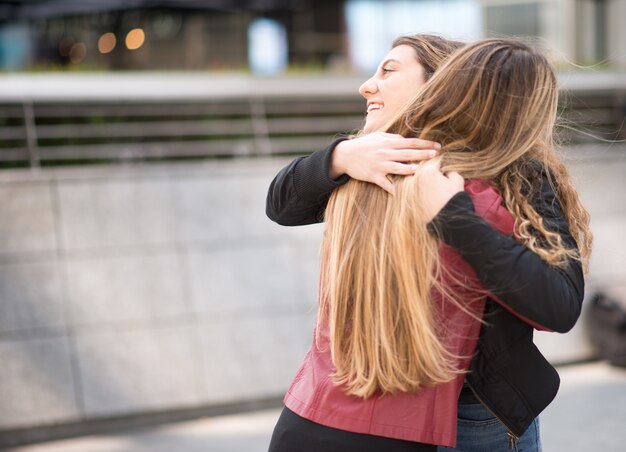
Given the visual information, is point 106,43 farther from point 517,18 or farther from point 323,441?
point 323,441

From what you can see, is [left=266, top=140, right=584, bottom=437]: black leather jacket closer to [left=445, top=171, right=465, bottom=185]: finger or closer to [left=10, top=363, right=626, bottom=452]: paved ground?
[left=445, top=171, right=465, bottom=185]: finger

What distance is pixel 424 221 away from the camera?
190 cm

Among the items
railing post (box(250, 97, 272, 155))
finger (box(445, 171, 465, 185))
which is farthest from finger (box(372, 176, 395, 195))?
railing post (box(250, 97, 272, 155))

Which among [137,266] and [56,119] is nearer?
[137,266]

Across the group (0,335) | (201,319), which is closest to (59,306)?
(0,335)

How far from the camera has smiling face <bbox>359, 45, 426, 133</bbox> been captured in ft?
7.11

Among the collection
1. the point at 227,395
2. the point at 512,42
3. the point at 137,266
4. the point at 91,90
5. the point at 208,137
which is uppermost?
the point at 512,42

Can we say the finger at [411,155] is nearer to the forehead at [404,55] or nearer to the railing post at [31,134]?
the forehead at [404,55]

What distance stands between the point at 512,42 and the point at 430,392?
0.82m

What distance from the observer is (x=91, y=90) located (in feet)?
25.4

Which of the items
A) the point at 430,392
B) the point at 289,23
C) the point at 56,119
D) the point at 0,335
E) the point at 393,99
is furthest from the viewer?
the point at 289,23

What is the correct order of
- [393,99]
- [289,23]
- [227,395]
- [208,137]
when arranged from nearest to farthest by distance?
[393,99] → [227,395] → [208,137] → [289,23]

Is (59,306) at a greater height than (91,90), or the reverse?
(91,90)

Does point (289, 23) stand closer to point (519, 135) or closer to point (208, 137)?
point (208, 137)
